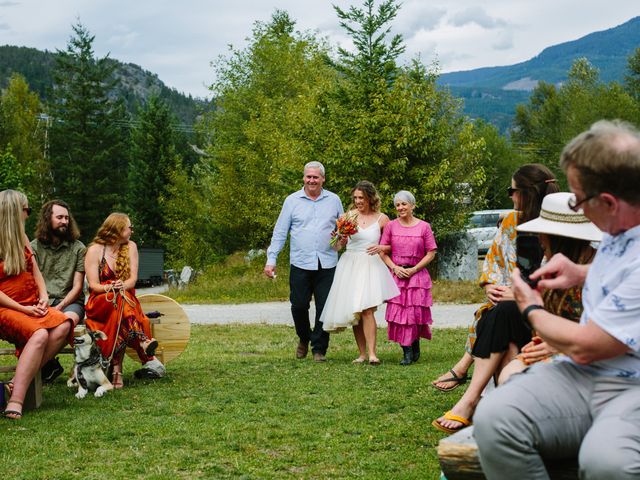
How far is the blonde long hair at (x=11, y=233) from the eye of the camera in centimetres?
808

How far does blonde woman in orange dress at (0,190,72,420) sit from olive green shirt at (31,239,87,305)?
3.11 feet

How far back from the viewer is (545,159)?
76.6 metres

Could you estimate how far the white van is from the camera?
113 feet

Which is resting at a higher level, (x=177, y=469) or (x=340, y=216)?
(x=340, y=216)

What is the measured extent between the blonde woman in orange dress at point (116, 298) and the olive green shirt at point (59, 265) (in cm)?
33

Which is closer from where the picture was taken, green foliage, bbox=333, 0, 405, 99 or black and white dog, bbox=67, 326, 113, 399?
black and white dog, bbox=67, 326, 113, 399

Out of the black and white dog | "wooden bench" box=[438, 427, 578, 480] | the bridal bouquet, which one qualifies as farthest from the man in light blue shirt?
"wooden bench" box=[438, 427, 578, 480]

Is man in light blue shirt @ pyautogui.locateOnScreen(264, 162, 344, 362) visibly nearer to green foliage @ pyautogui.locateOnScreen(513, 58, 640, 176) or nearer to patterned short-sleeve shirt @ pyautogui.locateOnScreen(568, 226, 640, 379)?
patterned short-sleeve shirt @ pyautogui.locateOnScreen(568, 226, 640, 379)

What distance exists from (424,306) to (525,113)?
97485mm

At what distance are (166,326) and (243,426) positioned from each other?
315cm

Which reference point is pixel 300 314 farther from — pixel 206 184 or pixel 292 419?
pixel 206 184

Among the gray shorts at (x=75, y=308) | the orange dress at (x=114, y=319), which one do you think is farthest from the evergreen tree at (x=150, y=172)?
the orange dress at (x=114, y=319)

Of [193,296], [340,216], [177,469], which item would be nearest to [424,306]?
[340,216]

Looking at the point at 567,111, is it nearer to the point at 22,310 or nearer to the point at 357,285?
the point at 357,285
